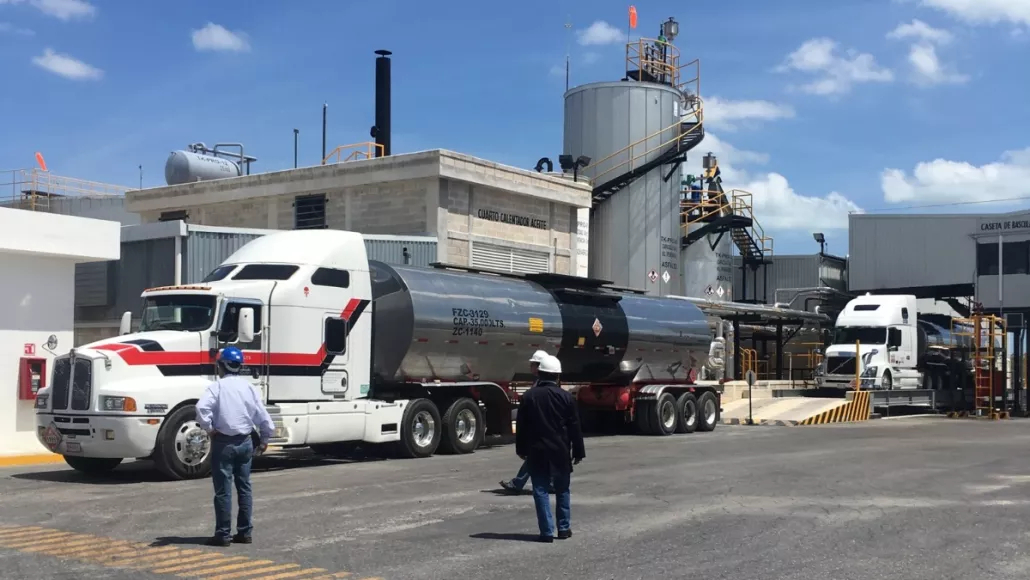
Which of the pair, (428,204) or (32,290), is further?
(428,204)

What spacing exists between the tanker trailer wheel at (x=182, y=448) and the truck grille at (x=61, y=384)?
1548 mm

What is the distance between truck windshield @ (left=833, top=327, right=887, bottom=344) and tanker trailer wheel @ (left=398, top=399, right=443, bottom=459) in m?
22.0

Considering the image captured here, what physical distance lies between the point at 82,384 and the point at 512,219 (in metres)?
19.3

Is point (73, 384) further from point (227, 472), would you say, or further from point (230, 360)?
point (227, 472)

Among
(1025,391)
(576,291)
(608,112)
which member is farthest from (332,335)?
(1025,391)

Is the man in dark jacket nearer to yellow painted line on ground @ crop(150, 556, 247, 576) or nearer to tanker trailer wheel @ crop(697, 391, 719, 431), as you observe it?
yellow painted line on ground @ crop(150, 556, 247, 576)

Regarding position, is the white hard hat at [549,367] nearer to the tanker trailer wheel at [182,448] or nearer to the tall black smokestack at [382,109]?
the tanker trailer wheel at [182,448]

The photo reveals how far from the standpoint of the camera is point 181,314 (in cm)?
1614

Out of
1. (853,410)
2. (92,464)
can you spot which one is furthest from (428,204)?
(92,464)

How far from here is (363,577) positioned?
27.1 feet

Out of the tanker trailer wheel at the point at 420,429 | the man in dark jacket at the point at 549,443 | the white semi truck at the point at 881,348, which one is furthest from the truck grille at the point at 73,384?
the white semi truck at the point at 881,348

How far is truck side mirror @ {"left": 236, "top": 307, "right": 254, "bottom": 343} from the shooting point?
626 inches

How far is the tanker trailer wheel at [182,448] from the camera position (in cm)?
1499

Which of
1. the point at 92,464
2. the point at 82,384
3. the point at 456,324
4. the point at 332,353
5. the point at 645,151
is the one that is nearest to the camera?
the point at 82,384
